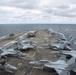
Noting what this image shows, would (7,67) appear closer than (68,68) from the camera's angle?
No

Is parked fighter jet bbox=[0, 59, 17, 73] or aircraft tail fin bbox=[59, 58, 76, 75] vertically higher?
aircraft tail fin bbox=[59, 58, 76, 75]

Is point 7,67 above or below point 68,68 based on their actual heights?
below


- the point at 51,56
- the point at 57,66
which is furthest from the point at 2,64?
the point at 51,56

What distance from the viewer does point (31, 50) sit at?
4434 cm

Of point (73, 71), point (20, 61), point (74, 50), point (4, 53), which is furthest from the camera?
point (74, 50)

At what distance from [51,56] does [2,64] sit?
13.4m

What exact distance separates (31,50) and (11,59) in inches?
356

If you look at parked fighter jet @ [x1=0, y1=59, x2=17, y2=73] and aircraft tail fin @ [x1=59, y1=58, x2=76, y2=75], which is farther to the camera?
parked fighter jet @ [x1=0, y1=59, x2=17, y2=73]

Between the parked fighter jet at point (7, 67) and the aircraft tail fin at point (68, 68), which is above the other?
the aircraft tail fin at point (68, 68)

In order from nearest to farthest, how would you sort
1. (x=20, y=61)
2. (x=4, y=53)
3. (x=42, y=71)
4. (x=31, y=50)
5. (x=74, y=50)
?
(x=42, y=71)
(x=20, y=61)
(x=4, y=53)
(x=74, y=50)
(x=31, y=50)

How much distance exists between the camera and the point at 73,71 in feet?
89.9

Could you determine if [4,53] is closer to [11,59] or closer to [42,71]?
[11,59]

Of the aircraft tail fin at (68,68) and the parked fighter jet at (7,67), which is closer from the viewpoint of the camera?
the aircraft tail fin at (68,68)

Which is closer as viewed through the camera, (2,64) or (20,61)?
(2,64)
